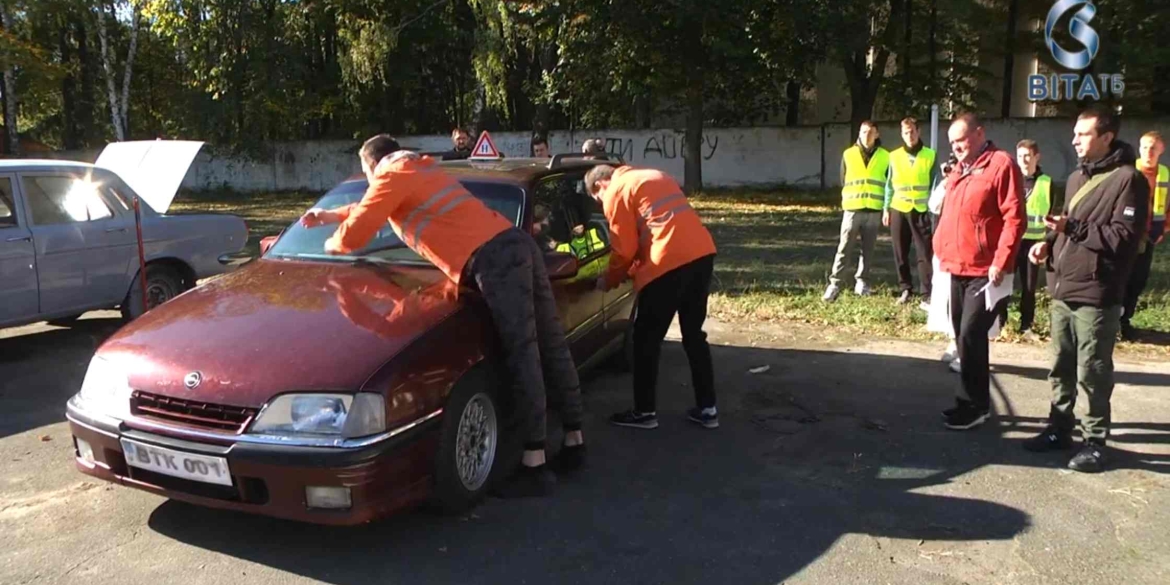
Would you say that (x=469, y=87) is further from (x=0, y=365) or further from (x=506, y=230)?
(x=506, y=230)

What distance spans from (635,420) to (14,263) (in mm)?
4909

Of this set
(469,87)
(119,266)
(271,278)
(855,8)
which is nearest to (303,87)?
(469,87)

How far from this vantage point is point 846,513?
4.27 meters

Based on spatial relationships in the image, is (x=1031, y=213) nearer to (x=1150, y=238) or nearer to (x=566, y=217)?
(x=1150, y=238)

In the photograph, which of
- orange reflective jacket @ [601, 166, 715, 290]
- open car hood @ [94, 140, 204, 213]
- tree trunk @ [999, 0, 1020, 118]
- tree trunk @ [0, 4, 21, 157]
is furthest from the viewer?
tree trunk @ [0, 4, 21, 157]

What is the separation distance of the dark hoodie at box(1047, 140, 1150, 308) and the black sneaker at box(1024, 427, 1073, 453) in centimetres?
78

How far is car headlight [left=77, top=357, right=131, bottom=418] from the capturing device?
3754 mm

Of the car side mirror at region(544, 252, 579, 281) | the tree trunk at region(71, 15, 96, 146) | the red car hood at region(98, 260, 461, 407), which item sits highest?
the tree trunk at region(71, 15, 96, 146)

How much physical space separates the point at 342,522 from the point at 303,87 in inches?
1118

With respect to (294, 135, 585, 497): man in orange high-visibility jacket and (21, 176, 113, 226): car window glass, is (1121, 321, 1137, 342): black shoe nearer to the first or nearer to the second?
(294, 135, 585, 497): man in orange high-visibility jacket

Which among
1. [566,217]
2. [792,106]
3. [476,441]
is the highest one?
[792,106]

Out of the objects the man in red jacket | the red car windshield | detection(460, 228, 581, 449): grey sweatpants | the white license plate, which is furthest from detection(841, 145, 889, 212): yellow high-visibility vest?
the white license plate

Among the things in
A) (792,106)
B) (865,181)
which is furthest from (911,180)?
(792,106)

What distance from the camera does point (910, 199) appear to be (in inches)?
341
